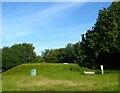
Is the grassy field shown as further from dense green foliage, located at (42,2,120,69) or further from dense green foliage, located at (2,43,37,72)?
dense green foliage, located at (2,43,37,72)

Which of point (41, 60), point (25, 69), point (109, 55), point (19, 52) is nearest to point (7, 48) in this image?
point (19, 52)

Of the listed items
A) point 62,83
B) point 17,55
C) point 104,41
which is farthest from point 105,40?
point 17,55

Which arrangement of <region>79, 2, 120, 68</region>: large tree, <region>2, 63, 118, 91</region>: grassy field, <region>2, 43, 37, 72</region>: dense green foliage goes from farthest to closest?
<region>2, 43, 37, 72</region>: dense green foliage → <region>79, 2, 120, 68</region>: large tree → <region>2, 63, 118, 91</region>: grassy field

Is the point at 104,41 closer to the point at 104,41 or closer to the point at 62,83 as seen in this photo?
the point at 104,41

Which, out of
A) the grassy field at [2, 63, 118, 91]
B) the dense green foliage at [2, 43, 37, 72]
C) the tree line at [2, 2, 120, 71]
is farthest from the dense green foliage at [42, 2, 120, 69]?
the dense green foliage at [2, 43, 37, 72]

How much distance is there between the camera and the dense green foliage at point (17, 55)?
101m

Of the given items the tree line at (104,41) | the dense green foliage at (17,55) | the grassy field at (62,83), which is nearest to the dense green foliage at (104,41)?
the tree line at (104,41)

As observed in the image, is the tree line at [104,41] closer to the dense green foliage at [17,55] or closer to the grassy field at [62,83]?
the grassy field at [62,83]

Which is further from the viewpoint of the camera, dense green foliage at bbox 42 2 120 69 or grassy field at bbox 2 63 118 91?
dense green foliage at bbox 42 2 120 69

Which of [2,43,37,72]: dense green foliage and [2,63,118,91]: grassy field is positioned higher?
[2,43,37,72]: dense green foliage

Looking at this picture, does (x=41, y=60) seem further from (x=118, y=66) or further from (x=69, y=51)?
(x=118, y=66)

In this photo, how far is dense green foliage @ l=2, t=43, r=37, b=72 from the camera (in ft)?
330

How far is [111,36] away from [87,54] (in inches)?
389

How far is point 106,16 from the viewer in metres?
58.6
